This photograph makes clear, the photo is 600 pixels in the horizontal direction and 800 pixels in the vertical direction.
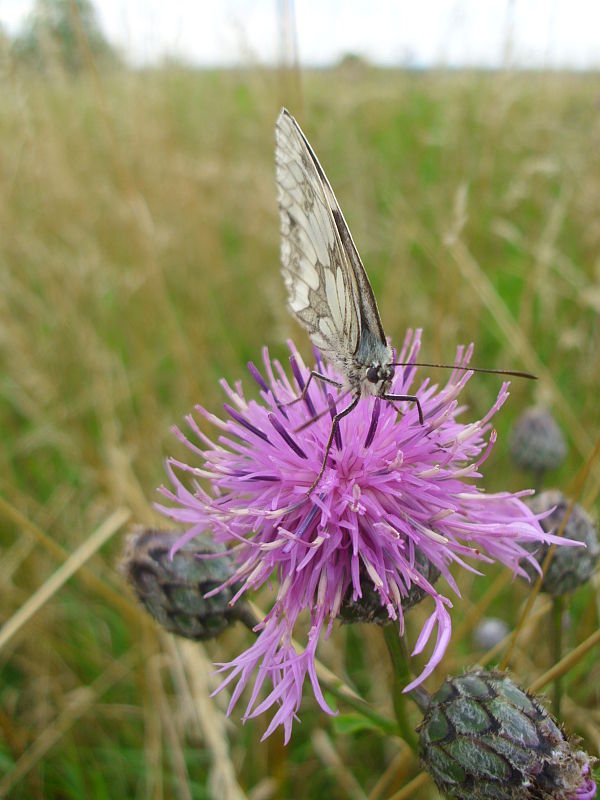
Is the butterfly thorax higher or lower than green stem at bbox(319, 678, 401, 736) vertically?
higher

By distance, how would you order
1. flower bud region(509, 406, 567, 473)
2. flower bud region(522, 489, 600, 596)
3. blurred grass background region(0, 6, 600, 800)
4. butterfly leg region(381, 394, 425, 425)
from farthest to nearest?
flower bud region(509, 406, 567, 473), blurred grass background region(0, 6, 600, 800), flower bud region(522, 489, 600, 596), butterfly leg region(381, 394, 425, 425)

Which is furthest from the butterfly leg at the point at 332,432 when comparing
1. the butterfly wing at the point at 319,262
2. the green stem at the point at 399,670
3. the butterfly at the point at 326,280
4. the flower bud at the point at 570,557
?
the flower bud at the point at 570,557

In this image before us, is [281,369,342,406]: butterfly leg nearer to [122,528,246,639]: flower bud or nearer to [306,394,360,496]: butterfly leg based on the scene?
[306,394,360,496]: butterfly leg

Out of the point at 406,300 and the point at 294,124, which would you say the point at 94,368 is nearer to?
the point at 406,300

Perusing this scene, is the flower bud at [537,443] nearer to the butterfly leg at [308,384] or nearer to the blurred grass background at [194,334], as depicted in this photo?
the blurred grass background at [194,334]

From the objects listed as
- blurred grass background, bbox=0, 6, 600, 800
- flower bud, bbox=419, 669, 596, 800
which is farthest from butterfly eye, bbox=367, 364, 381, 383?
blurred grass background, bbox=0, 6, 600, 800

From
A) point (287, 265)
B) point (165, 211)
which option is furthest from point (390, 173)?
point (287, 265)
